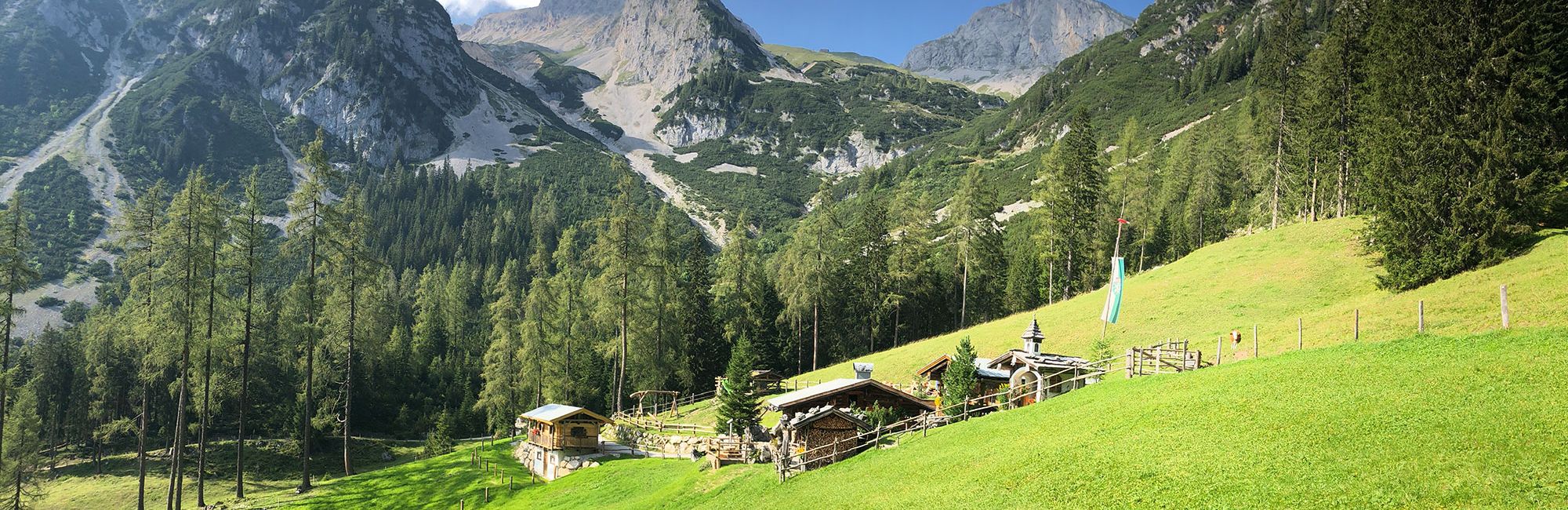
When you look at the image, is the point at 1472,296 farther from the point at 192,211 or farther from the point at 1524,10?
the point at 192,211

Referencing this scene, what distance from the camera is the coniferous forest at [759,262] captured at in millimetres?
34094

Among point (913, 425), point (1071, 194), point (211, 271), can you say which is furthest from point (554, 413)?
point (1071, 194)

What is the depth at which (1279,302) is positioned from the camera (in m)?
41.1

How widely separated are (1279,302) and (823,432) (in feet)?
84.5

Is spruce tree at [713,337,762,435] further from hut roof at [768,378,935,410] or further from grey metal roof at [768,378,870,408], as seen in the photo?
hut roof at [768,378,935,410]

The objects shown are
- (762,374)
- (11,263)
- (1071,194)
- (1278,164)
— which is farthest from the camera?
(1071,194)

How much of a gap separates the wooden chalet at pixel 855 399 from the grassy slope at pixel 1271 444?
690 centimetres

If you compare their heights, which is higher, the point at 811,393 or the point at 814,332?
the point at 814,332

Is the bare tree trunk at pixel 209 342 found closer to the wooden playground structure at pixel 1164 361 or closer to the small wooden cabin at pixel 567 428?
the small wooden cabin at pixel 567 428

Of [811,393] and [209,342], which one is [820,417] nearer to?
[811,393]

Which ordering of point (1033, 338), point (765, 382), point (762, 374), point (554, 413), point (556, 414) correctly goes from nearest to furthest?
point (1033, 338) < point (556, 414) < point (554, 413) < point (762, 374) < point (765, 382)

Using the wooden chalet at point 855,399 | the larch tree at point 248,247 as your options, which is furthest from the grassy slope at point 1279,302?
the larch tree at point 248,247

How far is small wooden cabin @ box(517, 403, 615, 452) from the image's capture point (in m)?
48.3

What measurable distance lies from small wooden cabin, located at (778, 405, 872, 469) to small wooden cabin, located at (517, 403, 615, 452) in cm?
1961
